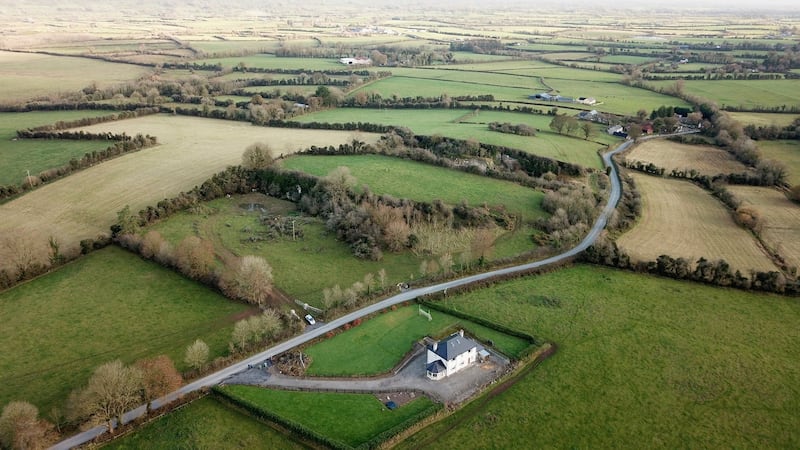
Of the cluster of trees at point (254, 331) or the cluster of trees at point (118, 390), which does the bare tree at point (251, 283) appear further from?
the cluster of trees at point (118, 390)

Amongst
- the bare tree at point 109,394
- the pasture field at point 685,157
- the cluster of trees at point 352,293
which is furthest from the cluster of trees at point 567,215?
the bare tree at point 109,394

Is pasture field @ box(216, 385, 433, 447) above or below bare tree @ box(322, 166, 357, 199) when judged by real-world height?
below

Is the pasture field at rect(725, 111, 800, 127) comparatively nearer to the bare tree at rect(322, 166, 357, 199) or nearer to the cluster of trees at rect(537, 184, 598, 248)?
the cluster of trees at rect(537, 184, 598, 248)

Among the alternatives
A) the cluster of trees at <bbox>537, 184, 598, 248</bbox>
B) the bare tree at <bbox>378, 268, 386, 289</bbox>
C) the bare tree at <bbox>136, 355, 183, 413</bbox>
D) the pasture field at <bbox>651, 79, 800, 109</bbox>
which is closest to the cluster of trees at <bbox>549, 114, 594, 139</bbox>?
the cluster of trees at <bbox>537, 184, 598, 248</bbox>

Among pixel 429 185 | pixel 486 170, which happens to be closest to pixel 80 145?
pixel 429 185

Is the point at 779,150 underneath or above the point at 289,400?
above

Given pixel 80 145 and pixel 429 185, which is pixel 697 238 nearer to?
pixel 429 185

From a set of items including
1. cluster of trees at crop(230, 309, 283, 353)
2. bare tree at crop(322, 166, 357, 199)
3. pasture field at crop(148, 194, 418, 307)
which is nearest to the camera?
cluster of trees at crop(230, 309, 283, 353)
